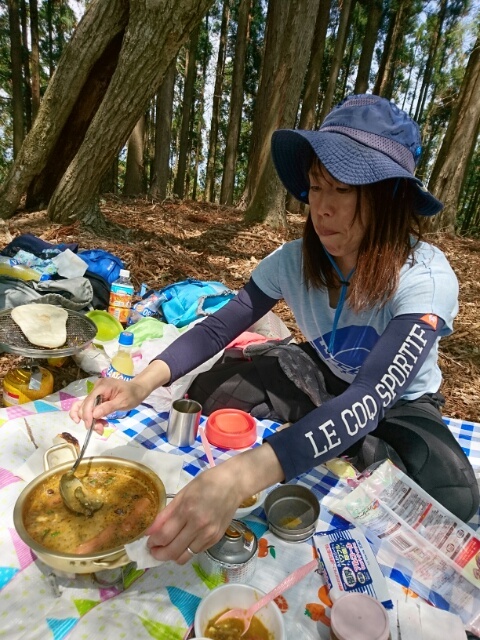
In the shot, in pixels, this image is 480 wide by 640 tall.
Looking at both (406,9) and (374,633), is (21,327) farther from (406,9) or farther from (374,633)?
(406,9)

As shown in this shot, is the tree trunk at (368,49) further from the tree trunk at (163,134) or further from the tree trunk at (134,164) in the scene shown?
the tree trunk at (134,164)

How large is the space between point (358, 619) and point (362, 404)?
2.08 feet

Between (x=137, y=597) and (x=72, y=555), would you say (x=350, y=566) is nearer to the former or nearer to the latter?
(x=137, y=597)

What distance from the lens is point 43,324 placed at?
2.58 metres

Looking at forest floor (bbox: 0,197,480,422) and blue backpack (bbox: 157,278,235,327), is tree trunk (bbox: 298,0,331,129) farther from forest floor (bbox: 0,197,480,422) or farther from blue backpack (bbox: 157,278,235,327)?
blue backpack (bbox: 157,278,235,327)

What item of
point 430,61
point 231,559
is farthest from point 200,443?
point 430,61

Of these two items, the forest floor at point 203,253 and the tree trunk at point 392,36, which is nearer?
the forest floor at point 203,253

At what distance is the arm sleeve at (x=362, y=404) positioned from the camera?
1.37 meters

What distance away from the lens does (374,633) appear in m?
1.15

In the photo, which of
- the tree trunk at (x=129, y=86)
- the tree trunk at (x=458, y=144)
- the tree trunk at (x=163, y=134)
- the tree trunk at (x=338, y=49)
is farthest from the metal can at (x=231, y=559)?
the tree trunk at (x=338, y=49)

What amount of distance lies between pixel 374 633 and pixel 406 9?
2125 cm

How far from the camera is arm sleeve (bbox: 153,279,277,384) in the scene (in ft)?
6.75

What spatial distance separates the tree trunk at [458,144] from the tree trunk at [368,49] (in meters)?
4.65

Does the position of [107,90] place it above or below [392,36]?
below
